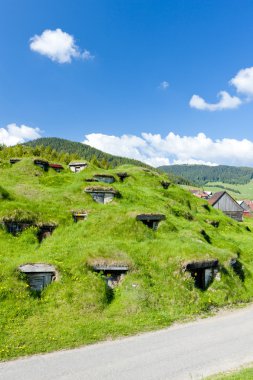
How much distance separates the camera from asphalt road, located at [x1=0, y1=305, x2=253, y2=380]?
13.7 meters

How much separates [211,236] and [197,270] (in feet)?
38.7

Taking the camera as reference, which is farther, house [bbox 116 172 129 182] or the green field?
house [bbox 116 172 129 182]

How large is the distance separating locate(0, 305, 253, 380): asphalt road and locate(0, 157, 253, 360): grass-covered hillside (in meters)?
1.08

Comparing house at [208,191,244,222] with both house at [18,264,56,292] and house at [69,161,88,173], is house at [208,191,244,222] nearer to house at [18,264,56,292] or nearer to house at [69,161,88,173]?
house at [69,161,88,173]

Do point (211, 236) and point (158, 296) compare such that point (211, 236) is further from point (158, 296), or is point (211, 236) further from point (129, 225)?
point (158, 296)

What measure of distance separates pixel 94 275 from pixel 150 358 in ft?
24.3

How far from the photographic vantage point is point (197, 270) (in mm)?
24453

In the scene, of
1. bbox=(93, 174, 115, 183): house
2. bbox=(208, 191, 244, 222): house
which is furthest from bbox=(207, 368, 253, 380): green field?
bbox=(208, 191, 244, 222): house

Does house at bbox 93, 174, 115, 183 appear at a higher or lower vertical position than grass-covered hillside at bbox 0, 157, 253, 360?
higher

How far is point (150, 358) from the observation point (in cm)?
1512

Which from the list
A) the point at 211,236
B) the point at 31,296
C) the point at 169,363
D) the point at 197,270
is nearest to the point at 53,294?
the point at 31,296

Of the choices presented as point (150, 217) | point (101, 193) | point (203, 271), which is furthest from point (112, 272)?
point (101, 193)

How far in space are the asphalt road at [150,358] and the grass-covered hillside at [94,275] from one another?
1083 millimetres

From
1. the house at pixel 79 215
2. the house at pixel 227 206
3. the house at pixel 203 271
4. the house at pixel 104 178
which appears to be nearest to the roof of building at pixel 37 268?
the house at pixel 203 271
